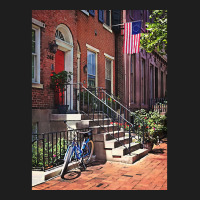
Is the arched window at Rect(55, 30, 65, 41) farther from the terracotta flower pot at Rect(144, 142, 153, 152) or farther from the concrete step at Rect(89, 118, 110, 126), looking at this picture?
the terracotta flower pot at Rect(144, 142, 153, 152)

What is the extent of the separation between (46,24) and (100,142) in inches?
151

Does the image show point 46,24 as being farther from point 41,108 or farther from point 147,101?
point 147,101

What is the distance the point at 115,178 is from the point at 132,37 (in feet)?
20.9

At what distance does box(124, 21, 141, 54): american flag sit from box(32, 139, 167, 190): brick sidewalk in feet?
15.7

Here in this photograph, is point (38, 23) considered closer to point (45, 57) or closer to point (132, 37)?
point (45, 57)

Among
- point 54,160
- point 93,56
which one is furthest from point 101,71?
point 54,160

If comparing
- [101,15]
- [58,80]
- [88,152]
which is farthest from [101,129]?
[101,15]

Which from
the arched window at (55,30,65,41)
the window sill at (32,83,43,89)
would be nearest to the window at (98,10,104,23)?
the arched window at (55,30,65,41)

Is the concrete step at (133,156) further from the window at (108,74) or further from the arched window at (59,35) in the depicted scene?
the window at (108,74)

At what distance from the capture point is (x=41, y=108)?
7.02 m

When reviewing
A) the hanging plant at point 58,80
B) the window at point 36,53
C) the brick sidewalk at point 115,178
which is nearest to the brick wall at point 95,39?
the hanging plant at point 58,80

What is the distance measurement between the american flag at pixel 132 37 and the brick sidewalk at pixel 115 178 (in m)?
4.79

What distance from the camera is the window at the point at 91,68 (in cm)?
1010

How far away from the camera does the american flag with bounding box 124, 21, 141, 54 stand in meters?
9.55
